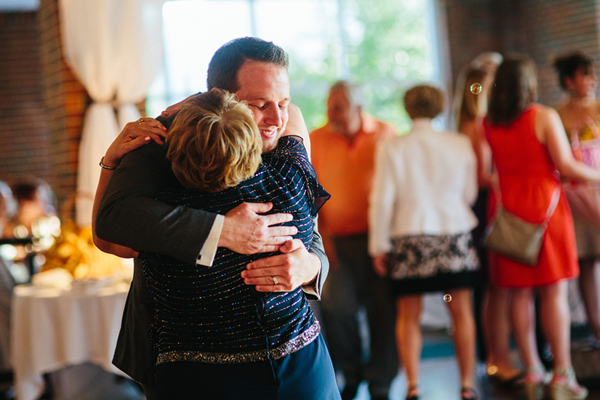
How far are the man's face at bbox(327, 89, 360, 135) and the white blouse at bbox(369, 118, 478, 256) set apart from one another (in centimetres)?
29

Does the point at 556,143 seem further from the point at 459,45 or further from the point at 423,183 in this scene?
the point at 459,45

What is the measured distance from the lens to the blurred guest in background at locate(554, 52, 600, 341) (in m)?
3.26

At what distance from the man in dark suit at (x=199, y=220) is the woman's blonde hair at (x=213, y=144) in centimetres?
5

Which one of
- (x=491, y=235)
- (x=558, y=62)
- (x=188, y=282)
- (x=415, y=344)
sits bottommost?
(x=415, y=344)

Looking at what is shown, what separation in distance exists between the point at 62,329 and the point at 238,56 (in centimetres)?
195

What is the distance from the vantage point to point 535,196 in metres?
2.83

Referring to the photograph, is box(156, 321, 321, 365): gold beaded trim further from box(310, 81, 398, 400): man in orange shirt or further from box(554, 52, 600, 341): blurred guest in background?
box(554, 52, 600, 341): blurred guest in background

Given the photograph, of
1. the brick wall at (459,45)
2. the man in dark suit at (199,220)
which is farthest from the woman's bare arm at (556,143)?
the brick wall at (459,45)

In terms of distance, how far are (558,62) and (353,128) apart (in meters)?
1.38

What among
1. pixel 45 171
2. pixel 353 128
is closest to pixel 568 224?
pixel 353 128

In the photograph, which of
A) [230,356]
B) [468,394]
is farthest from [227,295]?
[468,394]

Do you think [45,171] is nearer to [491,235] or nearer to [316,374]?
[491,235]

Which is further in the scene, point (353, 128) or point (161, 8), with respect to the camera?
point (353, 128)

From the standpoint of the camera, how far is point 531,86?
2.82 m
